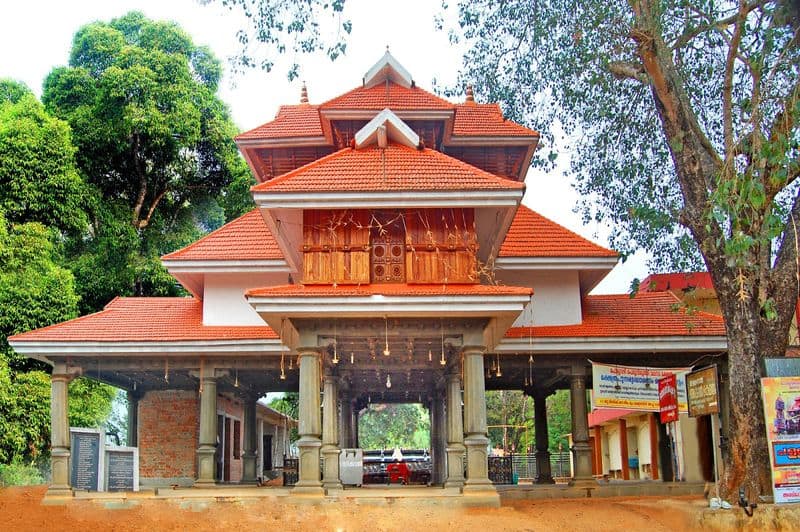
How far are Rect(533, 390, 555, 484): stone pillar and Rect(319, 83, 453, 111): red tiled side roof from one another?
8106 mm

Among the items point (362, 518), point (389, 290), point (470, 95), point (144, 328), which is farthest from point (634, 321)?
point (144, 328)

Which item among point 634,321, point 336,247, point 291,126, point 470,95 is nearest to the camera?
point 336,247

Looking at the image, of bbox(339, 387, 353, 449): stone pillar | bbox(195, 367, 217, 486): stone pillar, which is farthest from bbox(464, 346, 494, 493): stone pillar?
bbox(339, 387, 353, 449): stone pillar

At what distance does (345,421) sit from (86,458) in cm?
869

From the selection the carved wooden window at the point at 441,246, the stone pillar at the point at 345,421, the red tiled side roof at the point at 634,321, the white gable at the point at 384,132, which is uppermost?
the white gable at the point at 384,132

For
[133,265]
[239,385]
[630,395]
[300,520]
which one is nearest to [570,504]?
[630,395]

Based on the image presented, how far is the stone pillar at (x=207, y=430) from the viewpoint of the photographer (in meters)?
17.5

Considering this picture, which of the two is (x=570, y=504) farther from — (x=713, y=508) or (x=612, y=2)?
(x=612, y=2)

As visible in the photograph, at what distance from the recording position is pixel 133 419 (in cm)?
2259

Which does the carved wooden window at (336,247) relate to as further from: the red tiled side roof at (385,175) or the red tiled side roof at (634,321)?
the red tiled side roof at (634,321)

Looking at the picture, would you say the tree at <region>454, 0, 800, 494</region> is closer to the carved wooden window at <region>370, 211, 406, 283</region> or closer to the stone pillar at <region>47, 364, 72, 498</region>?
the carved wooden window at <region>370, 211, 406, 283</region>

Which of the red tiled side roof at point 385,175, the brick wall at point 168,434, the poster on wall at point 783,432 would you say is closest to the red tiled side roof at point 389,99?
the red tiled side roof at point 385,175

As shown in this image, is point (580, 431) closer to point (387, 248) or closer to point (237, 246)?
point (387, 248)

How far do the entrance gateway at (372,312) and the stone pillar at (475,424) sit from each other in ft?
0.08
